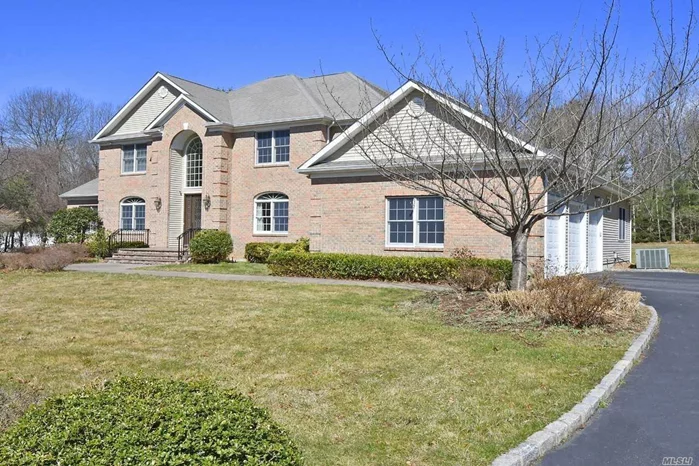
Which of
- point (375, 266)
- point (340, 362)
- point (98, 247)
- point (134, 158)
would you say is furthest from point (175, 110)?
point (340, 362)

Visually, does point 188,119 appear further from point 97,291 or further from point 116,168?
point 97,291

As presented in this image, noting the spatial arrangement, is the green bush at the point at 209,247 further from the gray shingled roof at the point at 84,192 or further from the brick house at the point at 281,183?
the gray shingled roof at the point at 84,192

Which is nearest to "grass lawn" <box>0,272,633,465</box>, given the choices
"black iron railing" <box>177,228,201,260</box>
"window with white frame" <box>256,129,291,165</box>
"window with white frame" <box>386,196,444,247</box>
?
"window with white frame" <box>386,196,444,247</box>

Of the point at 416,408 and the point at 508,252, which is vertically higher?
the point at 508,252

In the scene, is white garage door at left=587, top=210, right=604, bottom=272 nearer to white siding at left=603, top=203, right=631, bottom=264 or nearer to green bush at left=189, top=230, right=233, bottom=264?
white siding at left=603, top=203, right=631, bottom=264

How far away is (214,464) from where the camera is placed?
2.71 metres

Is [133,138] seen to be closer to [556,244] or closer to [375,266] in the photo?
[375,266]

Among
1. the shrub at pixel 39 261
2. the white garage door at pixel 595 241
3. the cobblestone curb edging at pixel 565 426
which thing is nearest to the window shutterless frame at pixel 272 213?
the shrub at pixel 39 261

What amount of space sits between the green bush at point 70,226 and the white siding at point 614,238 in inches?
959

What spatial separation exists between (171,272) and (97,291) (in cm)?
539

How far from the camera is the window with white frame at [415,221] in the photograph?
18.5 metres

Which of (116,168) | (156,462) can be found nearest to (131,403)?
(156,462)

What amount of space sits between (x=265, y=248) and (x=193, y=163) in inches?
277

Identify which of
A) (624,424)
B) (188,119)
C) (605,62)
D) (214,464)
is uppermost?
(188,119)
